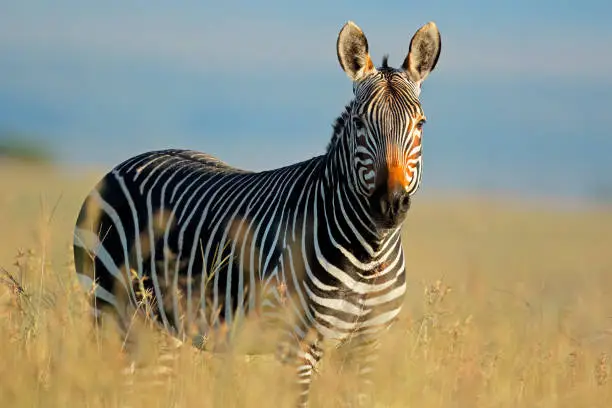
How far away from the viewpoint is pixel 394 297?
6.53 m

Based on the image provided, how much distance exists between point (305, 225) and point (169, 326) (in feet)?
5.10

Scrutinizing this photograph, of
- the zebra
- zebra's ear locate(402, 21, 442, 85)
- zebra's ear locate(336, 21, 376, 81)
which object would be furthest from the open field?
zebra's ear locate(336, 21, 376, 81)

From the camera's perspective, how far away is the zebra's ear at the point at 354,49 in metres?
6.68

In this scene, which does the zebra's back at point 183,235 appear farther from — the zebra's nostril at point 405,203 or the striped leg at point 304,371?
the zebra's nostril at point 405,203

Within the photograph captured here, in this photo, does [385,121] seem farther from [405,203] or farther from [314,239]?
[314,239]

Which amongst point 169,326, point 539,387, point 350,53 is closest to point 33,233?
point 169,326

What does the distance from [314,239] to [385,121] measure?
0.92 metres

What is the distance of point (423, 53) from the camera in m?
6.79

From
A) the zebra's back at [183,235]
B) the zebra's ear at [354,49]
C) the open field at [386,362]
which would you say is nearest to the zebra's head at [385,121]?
the zebra's ear at [354,49]

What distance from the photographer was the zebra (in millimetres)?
6152

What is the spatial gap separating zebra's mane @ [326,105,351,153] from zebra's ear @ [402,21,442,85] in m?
0.49

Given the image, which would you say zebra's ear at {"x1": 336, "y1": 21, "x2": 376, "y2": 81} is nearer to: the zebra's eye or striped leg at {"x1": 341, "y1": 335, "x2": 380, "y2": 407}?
the zebra's eye

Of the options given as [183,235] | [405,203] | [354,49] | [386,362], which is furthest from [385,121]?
[183,235]

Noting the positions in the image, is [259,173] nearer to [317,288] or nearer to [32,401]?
[317,288]
